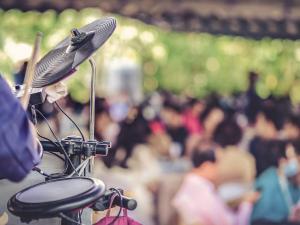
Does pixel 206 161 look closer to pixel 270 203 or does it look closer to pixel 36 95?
pixel 270 203

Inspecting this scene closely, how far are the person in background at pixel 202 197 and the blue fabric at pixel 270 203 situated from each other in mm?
540

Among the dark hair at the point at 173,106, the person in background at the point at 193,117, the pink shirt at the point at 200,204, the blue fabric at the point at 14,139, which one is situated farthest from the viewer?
the dark hair at the point at 173,106

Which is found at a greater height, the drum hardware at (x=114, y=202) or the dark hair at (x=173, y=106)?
the drum hardware at (x=114, y=202)

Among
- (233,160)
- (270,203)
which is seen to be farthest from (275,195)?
(233,160)

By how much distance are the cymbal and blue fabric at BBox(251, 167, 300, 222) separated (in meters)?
4.35

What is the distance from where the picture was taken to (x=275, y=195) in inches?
266

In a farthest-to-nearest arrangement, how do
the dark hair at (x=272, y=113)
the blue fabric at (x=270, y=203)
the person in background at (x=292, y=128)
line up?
1. the dark hair at (x=272, y=113)
2. the person in background at (x=292, y=128)
3. the blue fabric at (x=270, y=203)

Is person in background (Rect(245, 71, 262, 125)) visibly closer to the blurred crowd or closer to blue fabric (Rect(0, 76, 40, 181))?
the blurred crowd

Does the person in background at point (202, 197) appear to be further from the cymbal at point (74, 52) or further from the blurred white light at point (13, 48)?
the blurred white light at point (13, 48)

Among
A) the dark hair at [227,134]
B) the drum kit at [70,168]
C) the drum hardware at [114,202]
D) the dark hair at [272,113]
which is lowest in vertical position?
the dark hair at [227,134]

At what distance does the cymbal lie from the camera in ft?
7.71

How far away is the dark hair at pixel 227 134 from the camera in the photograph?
6984 millimetres

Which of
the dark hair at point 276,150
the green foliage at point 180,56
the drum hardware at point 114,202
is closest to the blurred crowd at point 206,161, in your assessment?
the dark hair at point 276,150

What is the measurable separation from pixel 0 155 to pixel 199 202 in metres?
4.08
